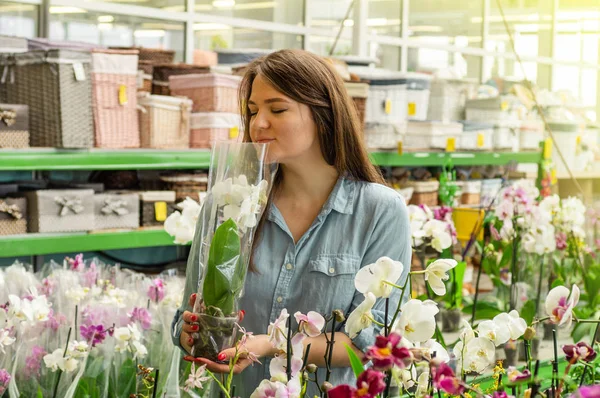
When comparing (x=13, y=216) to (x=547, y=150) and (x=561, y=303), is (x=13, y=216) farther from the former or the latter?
(x=547, y=150)

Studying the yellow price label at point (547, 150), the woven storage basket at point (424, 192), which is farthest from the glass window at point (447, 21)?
the woven storage basket at point (424, 192)

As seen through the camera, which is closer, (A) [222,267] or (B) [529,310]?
(A) [222,267]

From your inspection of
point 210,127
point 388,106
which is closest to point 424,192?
point 388,106

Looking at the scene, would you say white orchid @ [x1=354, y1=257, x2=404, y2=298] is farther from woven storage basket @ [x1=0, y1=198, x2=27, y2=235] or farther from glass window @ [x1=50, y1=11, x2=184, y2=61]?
glass window @ [x1=50, y1=11, x2=184, y2=61]

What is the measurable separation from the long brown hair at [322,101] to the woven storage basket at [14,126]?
198 cm

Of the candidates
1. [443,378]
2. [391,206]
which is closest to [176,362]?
[391,206]

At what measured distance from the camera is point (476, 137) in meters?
5.93

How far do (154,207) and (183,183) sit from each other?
20 centimetres

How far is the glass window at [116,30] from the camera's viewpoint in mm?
4453

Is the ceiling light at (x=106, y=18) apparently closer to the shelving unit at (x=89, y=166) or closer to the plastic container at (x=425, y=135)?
the shelving unit at (x=89, y=166)

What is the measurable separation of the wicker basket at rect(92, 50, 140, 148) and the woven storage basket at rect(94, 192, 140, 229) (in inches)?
9.4

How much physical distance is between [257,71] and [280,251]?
34 cm

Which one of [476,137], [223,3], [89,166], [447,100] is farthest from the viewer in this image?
[447,100]

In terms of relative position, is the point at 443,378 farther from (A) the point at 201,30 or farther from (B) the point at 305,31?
(B) the point at 305,31
